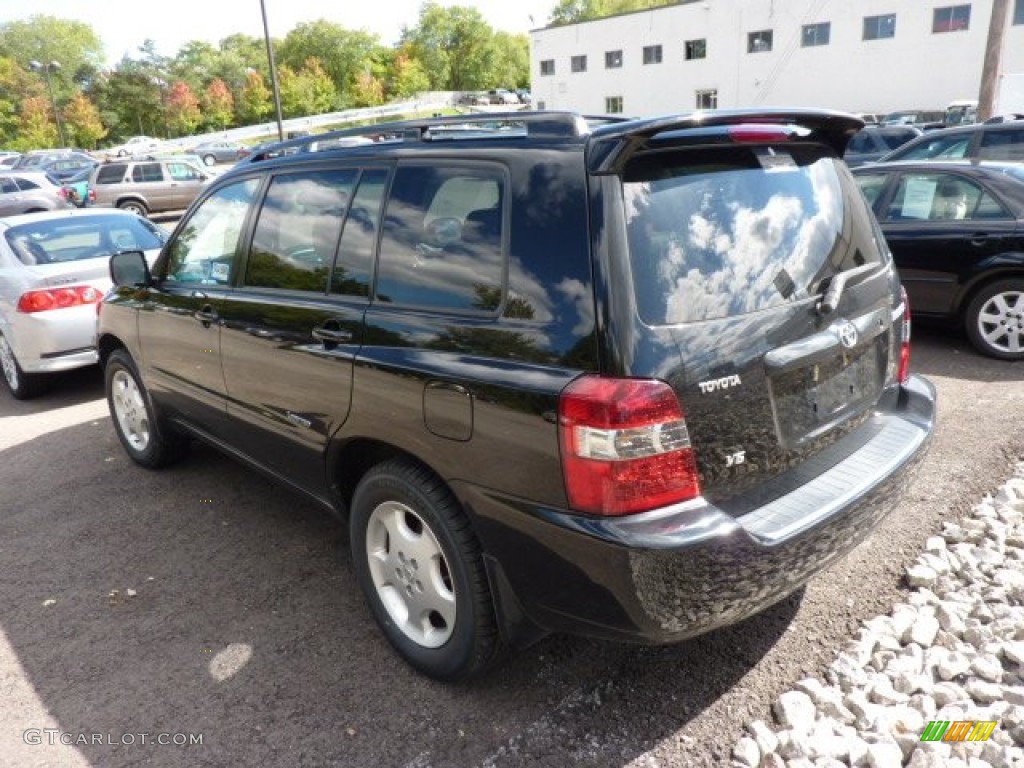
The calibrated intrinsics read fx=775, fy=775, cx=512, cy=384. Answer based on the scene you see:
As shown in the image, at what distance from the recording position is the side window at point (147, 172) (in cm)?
2152

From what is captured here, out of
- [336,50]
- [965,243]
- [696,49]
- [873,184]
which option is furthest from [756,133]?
[336,50]

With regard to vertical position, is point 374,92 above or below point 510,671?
above

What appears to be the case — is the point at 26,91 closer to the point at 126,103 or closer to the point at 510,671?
the point at 126,103

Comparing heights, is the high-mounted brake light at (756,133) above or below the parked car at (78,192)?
above

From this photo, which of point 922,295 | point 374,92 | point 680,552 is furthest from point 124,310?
point 374,92

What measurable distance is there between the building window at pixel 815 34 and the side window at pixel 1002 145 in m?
37.3

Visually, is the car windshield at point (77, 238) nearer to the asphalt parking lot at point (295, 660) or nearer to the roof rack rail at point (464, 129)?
the asphalt parking lot at point (295, 660)

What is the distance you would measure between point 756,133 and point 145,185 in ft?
73.7

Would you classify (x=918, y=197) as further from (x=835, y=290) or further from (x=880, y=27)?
(x=880, y=27)

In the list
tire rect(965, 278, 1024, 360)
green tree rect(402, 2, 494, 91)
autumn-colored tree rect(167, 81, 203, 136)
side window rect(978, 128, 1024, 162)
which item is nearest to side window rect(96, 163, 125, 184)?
side window rect(978, 128, 1024, 162)

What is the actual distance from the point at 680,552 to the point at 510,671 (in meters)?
1.08

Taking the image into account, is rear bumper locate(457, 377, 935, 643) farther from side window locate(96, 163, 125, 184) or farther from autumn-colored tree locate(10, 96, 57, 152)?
autumn-colored tree locate(10, 96, 57, 152)

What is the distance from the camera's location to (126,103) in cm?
7856

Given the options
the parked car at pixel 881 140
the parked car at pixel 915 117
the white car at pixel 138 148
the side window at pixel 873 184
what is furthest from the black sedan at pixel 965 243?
the white car at pixel 138 148
